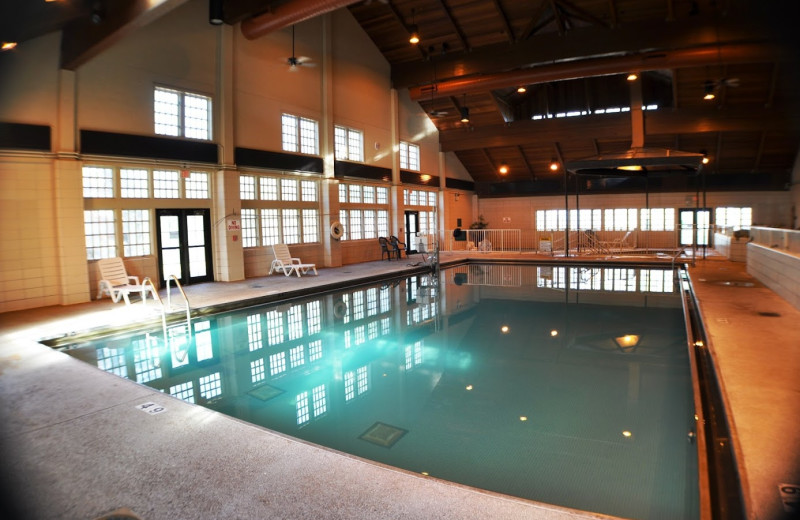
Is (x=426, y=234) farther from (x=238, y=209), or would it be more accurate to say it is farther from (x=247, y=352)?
(x=247, y=352)

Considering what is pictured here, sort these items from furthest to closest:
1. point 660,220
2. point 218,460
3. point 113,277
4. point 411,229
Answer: point 660,220 < point 411,229 < point 113,277 < point 218,460

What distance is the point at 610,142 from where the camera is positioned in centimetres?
1664

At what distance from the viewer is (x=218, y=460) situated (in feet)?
8.75

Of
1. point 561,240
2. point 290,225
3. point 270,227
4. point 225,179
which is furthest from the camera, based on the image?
point 561,240

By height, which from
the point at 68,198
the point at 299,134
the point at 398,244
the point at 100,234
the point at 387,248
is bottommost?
the point at 387,248

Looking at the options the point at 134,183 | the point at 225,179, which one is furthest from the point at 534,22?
the point at 134,183

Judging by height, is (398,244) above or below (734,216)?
below

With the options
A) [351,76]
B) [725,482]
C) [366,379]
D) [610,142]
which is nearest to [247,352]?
[366,379]

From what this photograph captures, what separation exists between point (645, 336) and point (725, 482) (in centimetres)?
391

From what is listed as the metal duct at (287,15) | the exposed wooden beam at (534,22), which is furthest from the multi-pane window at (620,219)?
the metal duct at (287,15)

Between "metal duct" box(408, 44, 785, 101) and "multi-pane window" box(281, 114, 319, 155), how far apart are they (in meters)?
4.21

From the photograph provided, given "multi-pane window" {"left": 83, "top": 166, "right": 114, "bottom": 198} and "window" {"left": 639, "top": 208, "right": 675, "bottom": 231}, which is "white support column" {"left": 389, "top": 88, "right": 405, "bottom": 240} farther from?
"window" {"left": 639, "top": 208, "right": 675, "bottom": 231}

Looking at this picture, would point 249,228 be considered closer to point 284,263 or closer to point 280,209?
point 280,209

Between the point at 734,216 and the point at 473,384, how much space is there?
18294 millimetres
